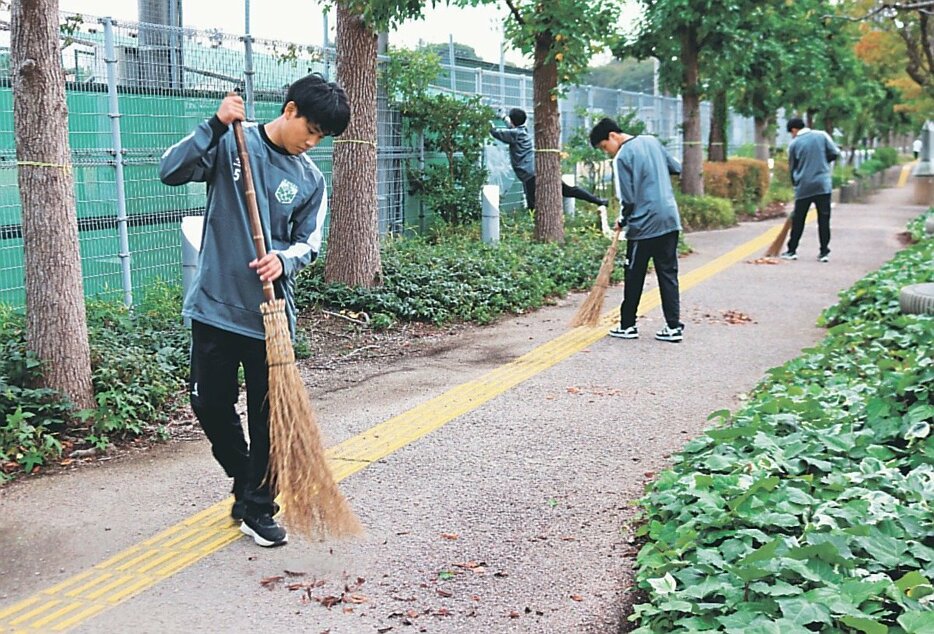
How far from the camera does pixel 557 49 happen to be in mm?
13156

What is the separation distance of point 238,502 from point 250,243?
114cm

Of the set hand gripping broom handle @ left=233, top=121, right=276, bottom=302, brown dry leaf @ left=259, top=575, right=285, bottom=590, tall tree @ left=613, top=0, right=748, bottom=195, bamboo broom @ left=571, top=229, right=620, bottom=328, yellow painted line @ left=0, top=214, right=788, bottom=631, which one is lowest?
brown dry leaf @ left=259, top=575, right=285, bottom=590

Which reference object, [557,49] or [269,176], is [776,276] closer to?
[557,49]

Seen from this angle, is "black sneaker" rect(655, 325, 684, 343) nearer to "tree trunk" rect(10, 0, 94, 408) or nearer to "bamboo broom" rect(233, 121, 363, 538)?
"tree trunk" rect(10, 0, 94, 408)

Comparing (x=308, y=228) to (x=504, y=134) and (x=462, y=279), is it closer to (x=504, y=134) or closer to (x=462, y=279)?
(x=462, y=279)

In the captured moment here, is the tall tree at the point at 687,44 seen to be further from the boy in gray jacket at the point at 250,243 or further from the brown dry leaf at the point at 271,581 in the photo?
the brown dry leaf at the point at 271,581

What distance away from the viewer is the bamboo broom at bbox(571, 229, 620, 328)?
9336 mm

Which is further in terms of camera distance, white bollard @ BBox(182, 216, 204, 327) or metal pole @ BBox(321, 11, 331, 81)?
metal pole @ BBox(321, 11, 331, 81)

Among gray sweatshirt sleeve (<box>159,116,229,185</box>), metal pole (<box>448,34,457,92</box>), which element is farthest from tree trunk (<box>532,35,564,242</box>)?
gray sweatshirt sleeve (<box>159,116,229,185</box>)

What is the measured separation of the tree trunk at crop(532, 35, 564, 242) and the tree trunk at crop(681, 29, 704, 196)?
7.16 meters

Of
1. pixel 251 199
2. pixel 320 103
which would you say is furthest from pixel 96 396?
pixel 320 103

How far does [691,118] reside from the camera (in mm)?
20828

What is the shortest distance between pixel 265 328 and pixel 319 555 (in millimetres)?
927

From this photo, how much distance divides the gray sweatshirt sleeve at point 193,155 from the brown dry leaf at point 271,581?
1.52m
